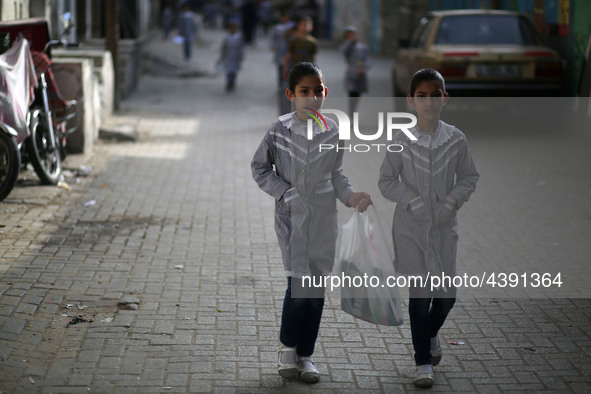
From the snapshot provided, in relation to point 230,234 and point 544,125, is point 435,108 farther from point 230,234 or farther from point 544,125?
point 544,125

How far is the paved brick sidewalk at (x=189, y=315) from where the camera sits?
14.5ft

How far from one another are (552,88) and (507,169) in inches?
109

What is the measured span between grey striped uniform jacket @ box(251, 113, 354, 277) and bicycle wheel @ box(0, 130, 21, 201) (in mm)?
3969

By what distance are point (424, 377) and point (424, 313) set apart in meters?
0.30

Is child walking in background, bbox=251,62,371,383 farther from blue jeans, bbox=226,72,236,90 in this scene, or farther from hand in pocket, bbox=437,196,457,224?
blue jeans, bbox=226,72,236,90

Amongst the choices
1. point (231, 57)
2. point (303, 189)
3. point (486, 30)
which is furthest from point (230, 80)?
point (303, 189)

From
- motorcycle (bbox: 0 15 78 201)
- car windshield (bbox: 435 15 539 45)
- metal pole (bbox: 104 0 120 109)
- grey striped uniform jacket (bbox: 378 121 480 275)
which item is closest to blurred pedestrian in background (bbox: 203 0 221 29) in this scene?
metal pole (bbox: 104 0 120 109)

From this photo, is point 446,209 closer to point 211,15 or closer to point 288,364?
point 288,364

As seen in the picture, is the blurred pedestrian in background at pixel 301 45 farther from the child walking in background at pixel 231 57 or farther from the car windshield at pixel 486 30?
the child walking in background at pixel 231 57

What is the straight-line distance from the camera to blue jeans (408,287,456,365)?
4.30m

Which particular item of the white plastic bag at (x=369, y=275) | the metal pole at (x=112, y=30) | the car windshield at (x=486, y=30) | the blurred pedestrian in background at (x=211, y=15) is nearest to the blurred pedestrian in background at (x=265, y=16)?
the blurred pedestrian in background at (x=211, y=15)

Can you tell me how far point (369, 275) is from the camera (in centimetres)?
429

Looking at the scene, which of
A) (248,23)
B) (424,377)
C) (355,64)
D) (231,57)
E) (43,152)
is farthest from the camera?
(248,23)

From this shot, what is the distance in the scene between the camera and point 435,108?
13.9ft
